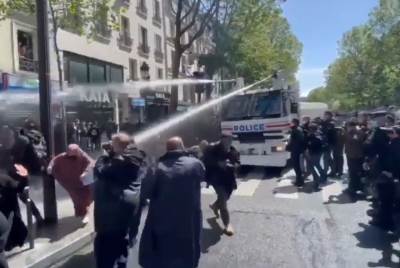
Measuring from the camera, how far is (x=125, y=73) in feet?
95.5

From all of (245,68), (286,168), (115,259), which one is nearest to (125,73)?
(245,68)

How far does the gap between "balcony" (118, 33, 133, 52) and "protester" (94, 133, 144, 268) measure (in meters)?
24.6

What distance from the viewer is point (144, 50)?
104 ft

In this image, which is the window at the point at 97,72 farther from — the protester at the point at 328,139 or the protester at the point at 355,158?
the protester at the point at 355,158

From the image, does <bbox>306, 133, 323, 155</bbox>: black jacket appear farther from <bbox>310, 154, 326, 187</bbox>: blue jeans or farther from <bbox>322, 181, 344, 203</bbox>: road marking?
<bbox>322, 181, 344, 203</bbox>: road marking

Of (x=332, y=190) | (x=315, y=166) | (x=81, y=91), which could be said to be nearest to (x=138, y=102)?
(x=81, y=91)

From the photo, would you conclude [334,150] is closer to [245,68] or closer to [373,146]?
[373,146]

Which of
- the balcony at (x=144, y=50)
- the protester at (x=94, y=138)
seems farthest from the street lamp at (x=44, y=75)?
the balcony at (x=144, y=50)

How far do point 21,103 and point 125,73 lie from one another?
34.3 feet

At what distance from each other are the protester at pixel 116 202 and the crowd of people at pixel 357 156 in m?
3.77

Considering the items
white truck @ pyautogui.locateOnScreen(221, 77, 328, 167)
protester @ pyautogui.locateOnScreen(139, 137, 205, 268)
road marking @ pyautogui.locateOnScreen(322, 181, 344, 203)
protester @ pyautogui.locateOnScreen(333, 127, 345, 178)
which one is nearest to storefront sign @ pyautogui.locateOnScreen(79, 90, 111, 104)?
white truck @ pyautogui.locateOnScreen(221, 77, 328, 167)

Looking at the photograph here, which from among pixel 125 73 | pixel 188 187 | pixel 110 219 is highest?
A: pixel 125 73

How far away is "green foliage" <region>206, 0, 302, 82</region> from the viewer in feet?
88.4

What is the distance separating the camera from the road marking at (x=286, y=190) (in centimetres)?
957
